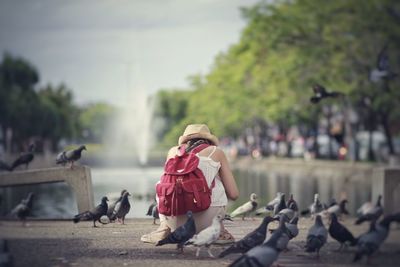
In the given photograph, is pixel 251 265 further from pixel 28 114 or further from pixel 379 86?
pixel 28 114

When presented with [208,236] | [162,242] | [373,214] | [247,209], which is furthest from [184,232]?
[247,209]

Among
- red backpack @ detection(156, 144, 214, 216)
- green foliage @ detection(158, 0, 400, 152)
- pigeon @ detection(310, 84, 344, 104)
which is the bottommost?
red backpack @ detection(156, 144, 214, 216)

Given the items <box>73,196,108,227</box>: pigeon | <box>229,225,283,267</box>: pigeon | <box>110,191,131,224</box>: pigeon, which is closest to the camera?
<box>229,225,283,267</box>: pigeon

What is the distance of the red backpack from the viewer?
9188 millimetres

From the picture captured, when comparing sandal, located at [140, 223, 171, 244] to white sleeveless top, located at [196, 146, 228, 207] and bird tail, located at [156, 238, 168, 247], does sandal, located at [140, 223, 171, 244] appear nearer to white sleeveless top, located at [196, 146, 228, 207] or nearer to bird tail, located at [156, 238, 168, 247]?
bird tail, located at [156, 238, 168, 247]

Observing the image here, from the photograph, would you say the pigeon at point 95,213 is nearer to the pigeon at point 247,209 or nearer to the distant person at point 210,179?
the distant person at point 210,179

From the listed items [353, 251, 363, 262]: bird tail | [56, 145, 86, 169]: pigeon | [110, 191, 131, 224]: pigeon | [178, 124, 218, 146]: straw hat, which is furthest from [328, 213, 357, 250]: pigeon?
[56, 145, 86, 169]: pigeon

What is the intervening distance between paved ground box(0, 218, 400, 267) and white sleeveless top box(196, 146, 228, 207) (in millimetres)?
496

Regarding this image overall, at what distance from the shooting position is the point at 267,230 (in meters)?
9.48

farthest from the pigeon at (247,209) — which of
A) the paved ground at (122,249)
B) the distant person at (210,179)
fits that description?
the distant person at (210,179)

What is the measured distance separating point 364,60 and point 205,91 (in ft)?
160

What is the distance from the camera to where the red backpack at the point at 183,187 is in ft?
30.1

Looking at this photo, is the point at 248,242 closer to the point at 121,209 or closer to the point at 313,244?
the point at 313,244

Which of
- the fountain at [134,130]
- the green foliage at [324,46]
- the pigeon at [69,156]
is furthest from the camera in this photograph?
the fountain at [134,130]
